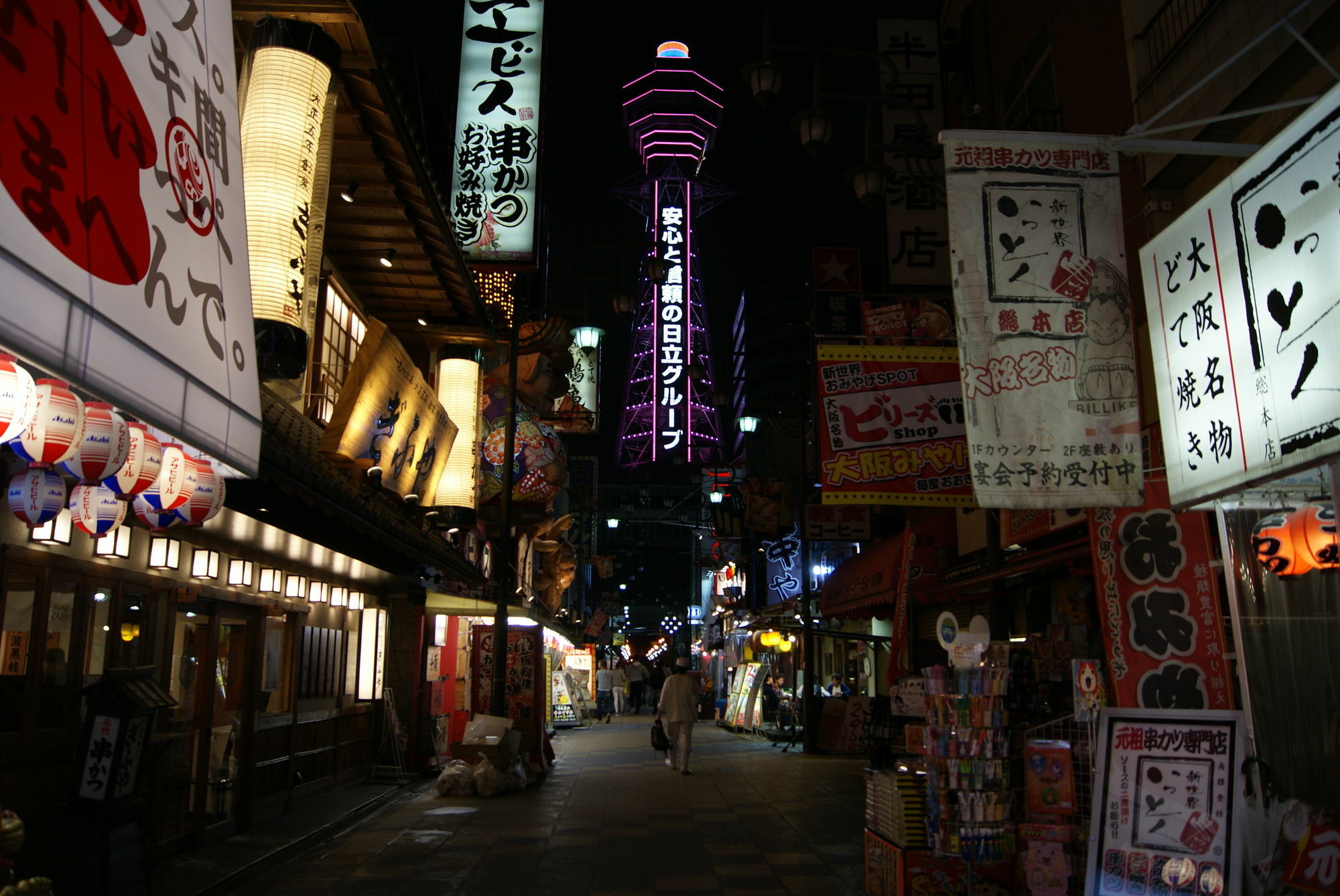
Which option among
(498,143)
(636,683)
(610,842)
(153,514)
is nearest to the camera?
(153,514)

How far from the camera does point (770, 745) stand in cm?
2570

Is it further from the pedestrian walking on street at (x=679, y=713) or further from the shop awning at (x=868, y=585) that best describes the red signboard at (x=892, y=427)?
the pedestrian walking on street at (x=679, y=713)

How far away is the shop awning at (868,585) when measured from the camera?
18297mm

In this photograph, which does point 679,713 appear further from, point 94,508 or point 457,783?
point 94,508

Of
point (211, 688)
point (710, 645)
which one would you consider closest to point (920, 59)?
point (211, 688)

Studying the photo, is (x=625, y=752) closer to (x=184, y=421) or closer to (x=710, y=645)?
(x=184, y=421)

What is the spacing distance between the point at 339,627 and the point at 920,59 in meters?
13.2

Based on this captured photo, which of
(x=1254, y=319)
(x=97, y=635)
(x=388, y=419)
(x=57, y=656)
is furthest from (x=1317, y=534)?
(x=97, y=635)

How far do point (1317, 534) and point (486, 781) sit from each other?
12.1m

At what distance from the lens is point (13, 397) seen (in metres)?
4.49

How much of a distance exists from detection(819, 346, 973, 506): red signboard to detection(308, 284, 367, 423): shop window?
20.0ft

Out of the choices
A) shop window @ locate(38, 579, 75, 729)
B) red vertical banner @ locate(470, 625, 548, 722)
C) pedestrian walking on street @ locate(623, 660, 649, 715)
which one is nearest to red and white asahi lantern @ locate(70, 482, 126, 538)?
shop window @ locate(38, 579, 75, 729)

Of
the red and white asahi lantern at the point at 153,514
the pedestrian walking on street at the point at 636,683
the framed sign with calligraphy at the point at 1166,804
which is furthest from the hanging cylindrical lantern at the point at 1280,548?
the pedestrian walking on street at the point at 636,683

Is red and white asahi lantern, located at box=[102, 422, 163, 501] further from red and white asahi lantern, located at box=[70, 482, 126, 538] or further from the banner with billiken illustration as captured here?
the banner with billiken illustration
